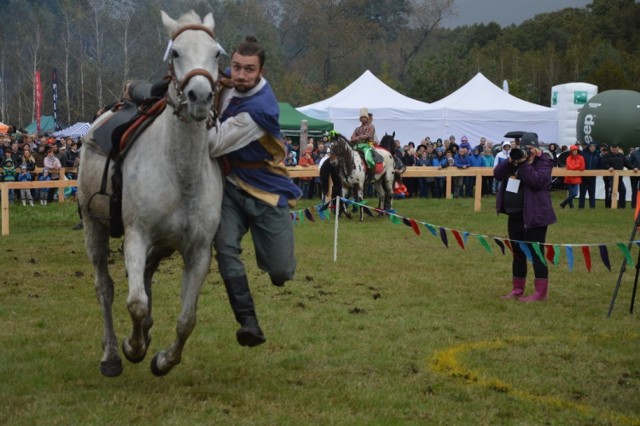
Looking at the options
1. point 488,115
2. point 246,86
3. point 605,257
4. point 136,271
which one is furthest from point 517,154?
point 488,115

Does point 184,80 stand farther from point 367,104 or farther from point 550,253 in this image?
point 367,104

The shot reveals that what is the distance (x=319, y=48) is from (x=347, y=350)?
2618 inches

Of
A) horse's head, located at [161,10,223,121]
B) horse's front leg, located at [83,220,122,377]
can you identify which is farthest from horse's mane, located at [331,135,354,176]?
horse's head, located at [161,10,223,121]

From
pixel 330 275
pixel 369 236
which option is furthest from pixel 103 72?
pixel 330 275

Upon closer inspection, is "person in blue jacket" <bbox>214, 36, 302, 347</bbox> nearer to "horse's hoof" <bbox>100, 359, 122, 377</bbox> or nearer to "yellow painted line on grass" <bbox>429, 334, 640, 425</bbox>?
"horse's hoof" <bbox>100, 359, 122, 377</bbox>

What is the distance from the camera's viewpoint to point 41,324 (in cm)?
885

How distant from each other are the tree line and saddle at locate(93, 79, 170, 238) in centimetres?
3813

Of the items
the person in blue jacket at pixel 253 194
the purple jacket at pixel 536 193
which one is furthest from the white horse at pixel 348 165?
the person in blue jacket at pixel 253 194

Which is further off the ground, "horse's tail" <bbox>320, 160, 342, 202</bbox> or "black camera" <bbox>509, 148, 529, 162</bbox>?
"black camera" <bbox>509, 148, 529, 162</bbox>

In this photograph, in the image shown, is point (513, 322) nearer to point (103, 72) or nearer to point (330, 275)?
point (330, 275)

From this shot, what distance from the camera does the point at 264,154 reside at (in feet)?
21.4

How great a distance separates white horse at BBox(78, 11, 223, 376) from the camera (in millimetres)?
5406

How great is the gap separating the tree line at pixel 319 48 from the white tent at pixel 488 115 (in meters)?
17.3

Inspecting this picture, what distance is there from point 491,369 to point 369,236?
9.75 m
